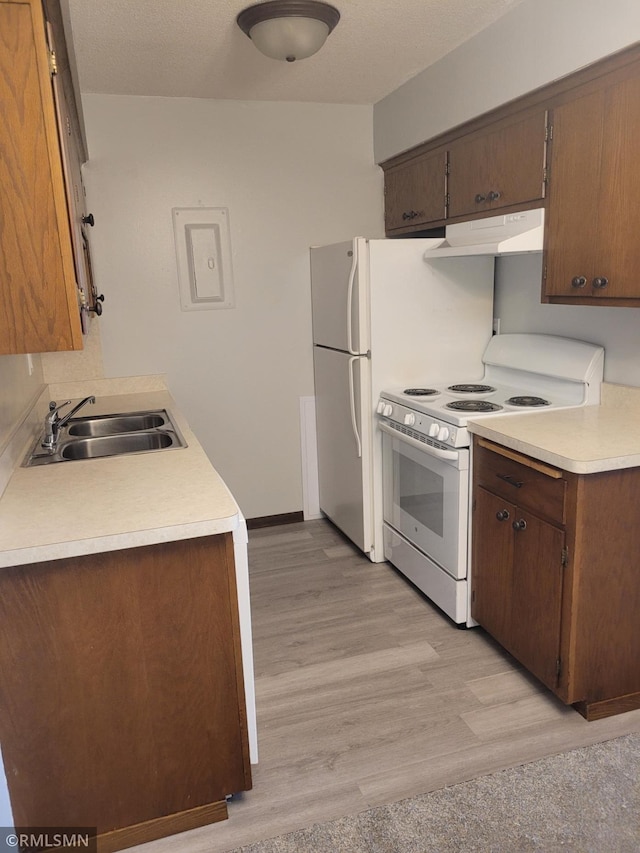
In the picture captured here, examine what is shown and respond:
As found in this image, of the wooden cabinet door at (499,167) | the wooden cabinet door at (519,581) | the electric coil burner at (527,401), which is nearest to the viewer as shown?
the wooden cabinet door at (519,581)

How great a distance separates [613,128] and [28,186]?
1.79 meters

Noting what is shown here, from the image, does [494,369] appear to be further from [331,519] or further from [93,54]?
[93,54]

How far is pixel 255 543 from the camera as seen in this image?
12.0 ft

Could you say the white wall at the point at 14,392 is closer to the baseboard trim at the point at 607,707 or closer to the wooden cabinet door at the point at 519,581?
the wooden cabinet door at the point at 519,581

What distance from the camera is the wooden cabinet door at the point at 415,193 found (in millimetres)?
3109

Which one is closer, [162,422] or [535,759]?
[535,759]

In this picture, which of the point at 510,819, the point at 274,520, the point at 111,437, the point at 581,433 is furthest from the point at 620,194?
the point at 274,520

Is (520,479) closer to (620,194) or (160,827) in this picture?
(620,194)

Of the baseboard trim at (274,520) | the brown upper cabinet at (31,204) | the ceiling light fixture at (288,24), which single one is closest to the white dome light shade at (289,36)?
the ceiling light fixture at (288,24)

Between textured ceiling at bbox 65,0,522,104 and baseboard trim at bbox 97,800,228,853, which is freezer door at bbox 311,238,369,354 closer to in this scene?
textured ceiling at bbox 65,0,522,104

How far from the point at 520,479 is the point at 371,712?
0.95 metres

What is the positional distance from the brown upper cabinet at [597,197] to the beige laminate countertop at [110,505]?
1465mm

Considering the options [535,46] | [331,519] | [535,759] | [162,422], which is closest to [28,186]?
[162,422]

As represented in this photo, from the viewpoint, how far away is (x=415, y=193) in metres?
3.37
